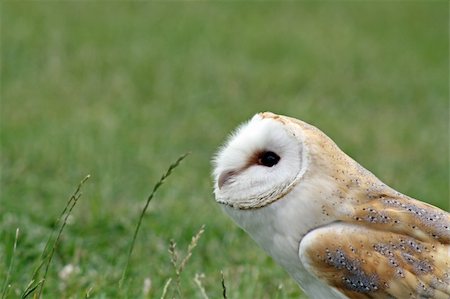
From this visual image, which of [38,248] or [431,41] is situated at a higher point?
[38,248]

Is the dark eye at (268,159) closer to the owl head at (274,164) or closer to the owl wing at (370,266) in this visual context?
the owl head at (274,164)

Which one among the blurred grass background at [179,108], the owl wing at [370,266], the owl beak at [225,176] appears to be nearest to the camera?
the owl wing at [370,266]

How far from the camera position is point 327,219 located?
3910 millimetres

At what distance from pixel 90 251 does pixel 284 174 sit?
226 cm

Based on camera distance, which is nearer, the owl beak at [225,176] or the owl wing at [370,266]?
the owl wing at [370,266]

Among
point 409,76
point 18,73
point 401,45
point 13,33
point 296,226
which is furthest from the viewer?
point 401,45

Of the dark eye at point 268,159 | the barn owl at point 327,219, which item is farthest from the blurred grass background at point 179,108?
the dark eye at point 268,159

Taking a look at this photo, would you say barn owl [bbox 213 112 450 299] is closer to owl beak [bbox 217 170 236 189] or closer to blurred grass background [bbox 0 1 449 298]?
owl beak [bbox 217 170 236 189]

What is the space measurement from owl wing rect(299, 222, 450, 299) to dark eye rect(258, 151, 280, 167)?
311 millimetres

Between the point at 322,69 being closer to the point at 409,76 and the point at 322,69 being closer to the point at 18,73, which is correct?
the point at 409,76

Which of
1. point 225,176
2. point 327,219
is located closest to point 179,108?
point 225,176

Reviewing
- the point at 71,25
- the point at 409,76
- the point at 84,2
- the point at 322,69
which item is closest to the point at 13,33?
the point at 71,25

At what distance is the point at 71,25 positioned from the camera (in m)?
12.7

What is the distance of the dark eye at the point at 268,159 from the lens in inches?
156
